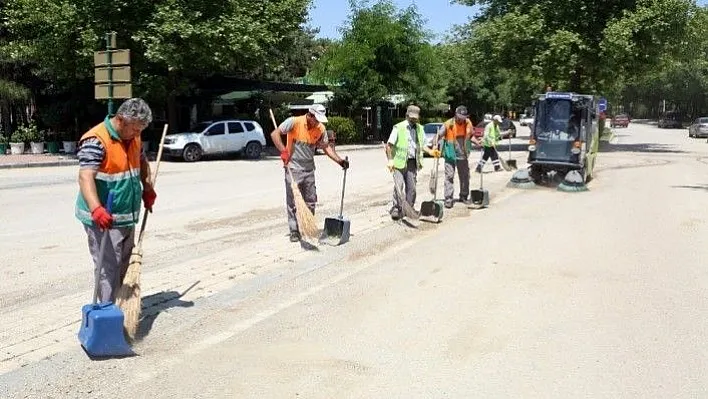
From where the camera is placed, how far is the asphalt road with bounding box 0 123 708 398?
4.62m

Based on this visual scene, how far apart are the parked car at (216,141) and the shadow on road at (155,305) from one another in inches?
820

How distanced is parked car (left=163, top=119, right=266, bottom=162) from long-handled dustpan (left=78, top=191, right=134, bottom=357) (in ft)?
73.7

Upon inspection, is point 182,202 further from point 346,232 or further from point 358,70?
point 358,70

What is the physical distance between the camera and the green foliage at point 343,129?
3978cm

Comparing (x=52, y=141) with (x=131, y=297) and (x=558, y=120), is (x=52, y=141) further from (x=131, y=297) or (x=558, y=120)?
(x=131, y=297)

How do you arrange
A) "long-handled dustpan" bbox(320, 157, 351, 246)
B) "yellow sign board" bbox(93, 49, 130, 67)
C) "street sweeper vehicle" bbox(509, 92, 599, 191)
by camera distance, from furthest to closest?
"street sweeper vehicle" bbox(509, 92, 599, 191)
"yellow sign board" bbox(93, 49, 130, 67)
"long-handled dustpan" bbox(320, 157, 351, 246)

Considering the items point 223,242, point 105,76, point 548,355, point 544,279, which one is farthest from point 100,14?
point 548,355

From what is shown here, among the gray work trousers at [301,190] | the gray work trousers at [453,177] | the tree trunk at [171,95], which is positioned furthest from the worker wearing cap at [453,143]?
the tree trunk at [171,95]

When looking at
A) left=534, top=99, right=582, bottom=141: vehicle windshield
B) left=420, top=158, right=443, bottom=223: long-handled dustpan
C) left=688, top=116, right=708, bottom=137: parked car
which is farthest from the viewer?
left=688, top=116, right=708, bottom=137: parked car

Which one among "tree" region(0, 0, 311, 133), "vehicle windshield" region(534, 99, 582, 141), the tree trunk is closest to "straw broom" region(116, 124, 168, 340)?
"vehicle windshield" region(534, 99, 582, 141)

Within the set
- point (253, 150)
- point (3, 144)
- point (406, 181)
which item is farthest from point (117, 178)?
point (3, 144)

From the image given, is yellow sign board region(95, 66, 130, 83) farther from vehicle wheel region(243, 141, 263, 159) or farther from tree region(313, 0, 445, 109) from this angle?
tree region(313, 0, 445, 109)

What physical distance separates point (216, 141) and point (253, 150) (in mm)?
1942

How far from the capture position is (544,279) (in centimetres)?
746
